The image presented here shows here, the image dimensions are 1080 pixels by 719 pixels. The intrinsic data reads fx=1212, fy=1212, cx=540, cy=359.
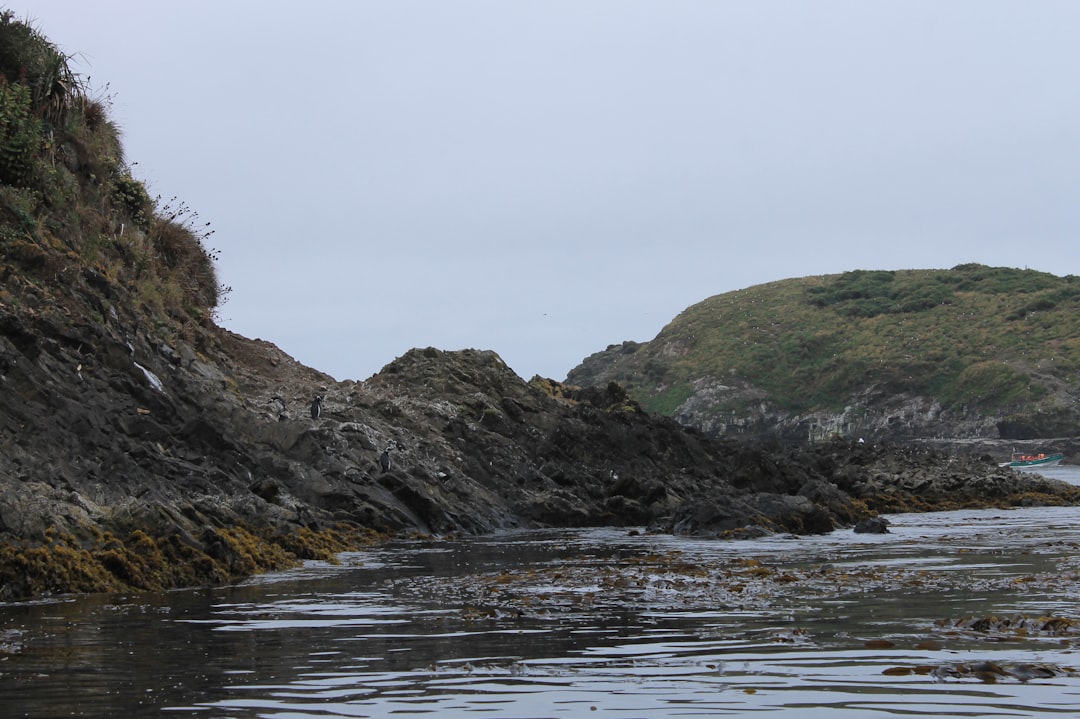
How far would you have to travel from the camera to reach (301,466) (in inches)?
1137

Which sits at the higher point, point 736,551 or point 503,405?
point 503,405

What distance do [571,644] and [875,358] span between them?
13682cm

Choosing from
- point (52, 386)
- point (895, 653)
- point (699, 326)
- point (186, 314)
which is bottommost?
point (895, 653)

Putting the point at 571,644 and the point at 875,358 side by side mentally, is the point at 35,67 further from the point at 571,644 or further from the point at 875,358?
the point at 875,358

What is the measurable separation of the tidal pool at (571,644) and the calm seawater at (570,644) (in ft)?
0.11

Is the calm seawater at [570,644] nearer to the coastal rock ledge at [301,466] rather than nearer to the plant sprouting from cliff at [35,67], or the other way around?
the coastal rock ledge at [301,466]

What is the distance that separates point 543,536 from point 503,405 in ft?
42.3

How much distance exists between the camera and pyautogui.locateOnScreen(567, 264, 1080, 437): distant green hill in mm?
124750

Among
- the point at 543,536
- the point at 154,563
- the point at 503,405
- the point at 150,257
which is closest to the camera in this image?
the point at 154,563

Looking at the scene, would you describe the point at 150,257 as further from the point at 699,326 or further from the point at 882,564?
the point at 699,326

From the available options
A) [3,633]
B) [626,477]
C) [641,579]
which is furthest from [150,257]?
[3,633]

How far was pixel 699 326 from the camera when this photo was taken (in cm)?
17175

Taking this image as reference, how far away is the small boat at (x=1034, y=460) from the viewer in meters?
97.1

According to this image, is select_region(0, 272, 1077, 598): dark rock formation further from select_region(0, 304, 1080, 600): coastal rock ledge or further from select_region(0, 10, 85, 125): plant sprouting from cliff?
select_region(0, 10, 85, 125): plant sprouting from cliff
